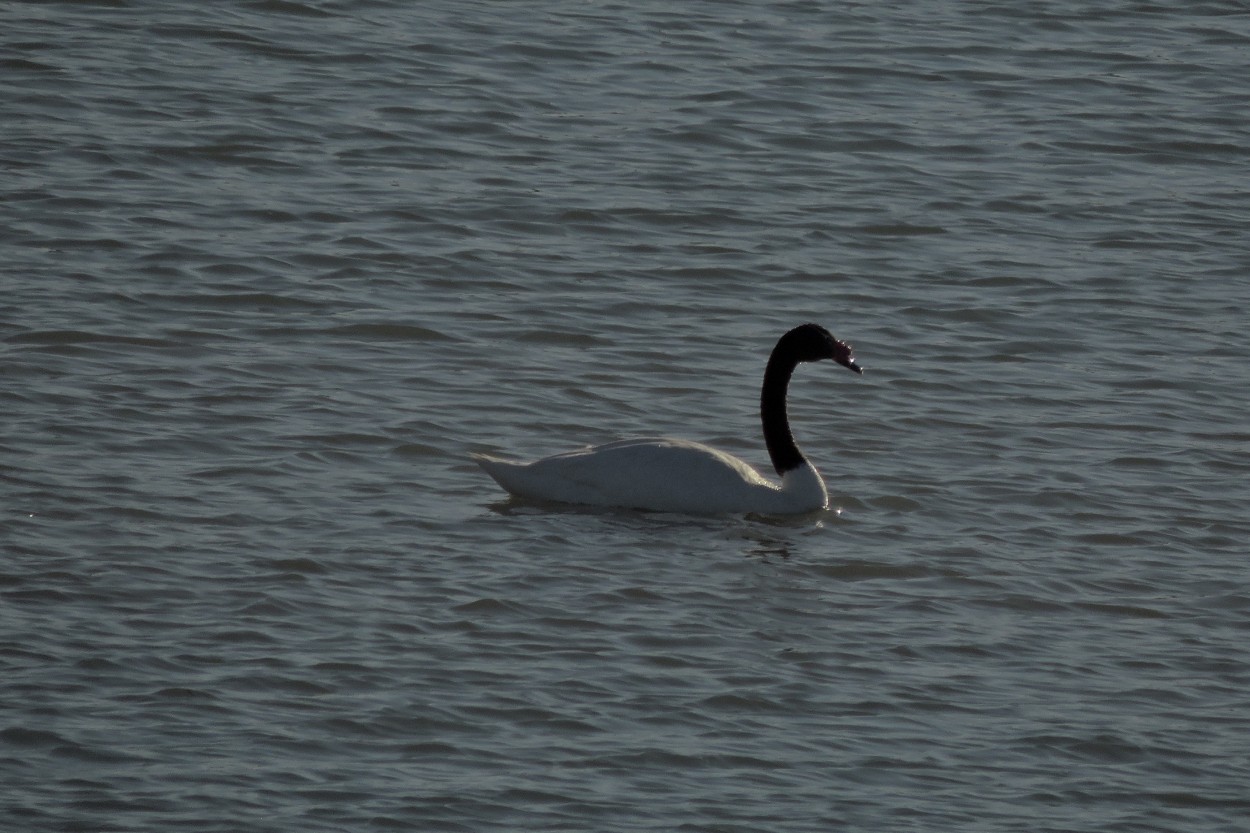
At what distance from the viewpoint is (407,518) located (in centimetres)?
976

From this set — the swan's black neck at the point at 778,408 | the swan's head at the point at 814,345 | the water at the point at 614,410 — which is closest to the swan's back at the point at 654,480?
the water at the point at 614,410

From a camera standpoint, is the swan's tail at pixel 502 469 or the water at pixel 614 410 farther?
the swan's tail at pixel 502 469

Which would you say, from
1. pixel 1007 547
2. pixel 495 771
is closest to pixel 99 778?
pixel 495 771

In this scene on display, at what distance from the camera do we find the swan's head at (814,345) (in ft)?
36.1

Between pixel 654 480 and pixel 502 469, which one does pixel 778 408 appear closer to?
pixel 654 480

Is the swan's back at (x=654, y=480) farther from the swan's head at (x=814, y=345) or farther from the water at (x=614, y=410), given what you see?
the swan's head at (x=814, y=345)

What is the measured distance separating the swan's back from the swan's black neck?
264 millimetres

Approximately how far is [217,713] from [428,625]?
116 centimetres

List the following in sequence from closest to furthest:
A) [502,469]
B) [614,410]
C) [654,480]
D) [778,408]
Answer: [502,469]
[654,480]
[778,408]
[614,410]

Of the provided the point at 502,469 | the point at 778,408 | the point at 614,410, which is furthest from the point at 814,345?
the point at 502,469

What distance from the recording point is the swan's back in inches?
397

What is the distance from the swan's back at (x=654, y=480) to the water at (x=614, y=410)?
0.11 meters

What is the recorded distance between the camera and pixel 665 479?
10172 mm

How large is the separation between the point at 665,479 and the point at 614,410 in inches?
57.5
